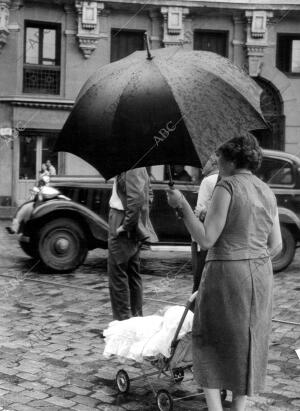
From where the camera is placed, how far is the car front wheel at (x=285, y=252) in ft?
33.4

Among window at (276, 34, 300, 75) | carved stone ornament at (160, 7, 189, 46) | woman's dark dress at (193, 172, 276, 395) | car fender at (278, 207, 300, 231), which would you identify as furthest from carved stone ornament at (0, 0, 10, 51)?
woman's dark dress at (193, 172, 276, 395)

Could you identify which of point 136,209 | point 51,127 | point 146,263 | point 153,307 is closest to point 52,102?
point 51,127

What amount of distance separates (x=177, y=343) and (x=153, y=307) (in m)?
3.32

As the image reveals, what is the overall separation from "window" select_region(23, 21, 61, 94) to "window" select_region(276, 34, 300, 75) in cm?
751

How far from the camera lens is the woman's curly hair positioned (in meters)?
3.49

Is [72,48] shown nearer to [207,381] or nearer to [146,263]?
[146,263]

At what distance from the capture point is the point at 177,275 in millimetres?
9773

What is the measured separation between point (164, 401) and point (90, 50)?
62.0ft

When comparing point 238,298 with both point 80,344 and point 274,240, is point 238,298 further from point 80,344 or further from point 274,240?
point 80,344

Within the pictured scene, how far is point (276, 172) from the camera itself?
1020cm

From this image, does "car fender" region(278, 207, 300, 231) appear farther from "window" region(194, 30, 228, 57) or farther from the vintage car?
"window" region(194, 30, 228, 57)

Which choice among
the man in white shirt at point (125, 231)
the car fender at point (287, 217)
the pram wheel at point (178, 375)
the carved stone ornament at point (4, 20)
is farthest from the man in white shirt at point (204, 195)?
the carved stone ornament at point (4, 20)

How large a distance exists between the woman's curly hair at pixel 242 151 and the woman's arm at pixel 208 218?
212 mm

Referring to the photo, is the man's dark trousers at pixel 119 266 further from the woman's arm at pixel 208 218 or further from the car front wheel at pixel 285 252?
the car front wheel at pixel 285 252
